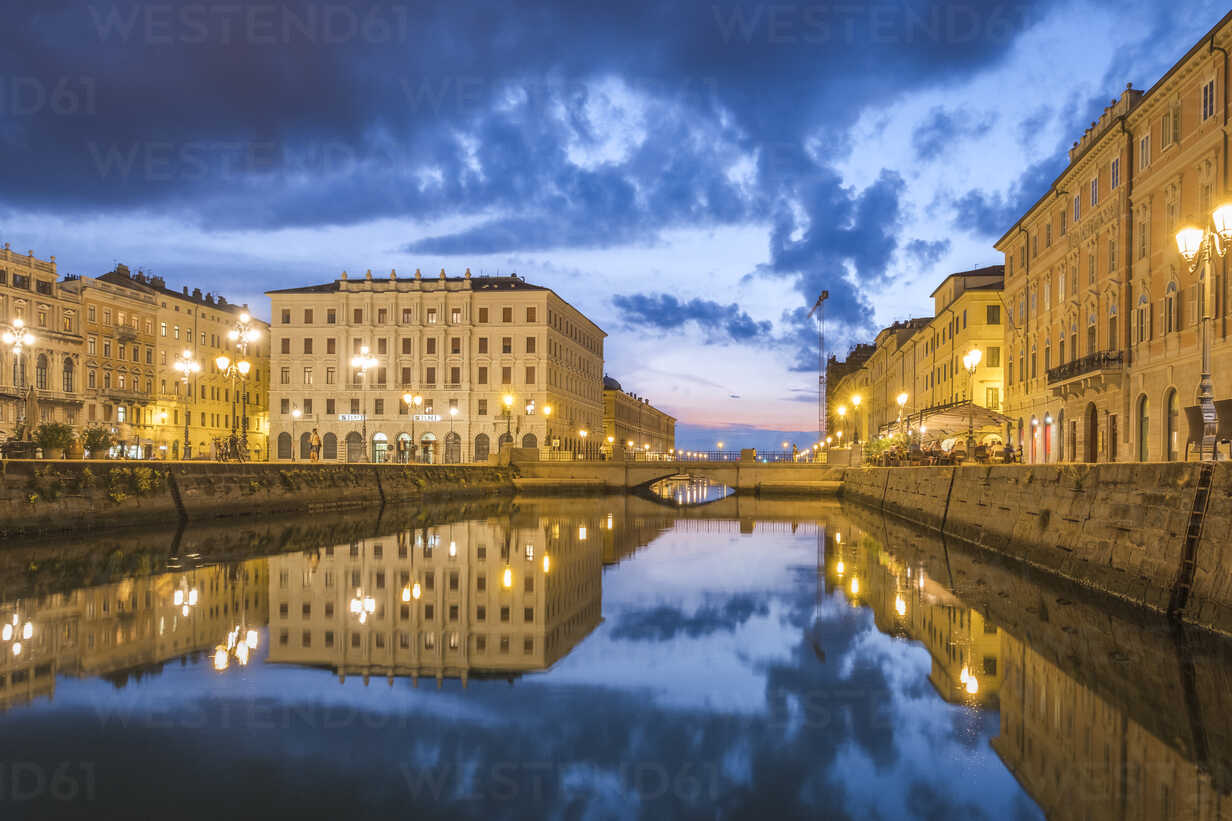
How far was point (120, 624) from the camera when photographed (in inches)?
444

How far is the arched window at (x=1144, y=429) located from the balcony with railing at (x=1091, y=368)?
68.0 inches

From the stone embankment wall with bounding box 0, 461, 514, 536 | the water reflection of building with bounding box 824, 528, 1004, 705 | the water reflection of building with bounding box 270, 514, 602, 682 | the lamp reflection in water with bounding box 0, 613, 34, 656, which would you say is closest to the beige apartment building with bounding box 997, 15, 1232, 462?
the water reflection of building with bounding box 824, 528, 1004, 705

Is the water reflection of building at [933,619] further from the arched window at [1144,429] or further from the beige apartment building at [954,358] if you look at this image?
the beige apartment building at [954,358]

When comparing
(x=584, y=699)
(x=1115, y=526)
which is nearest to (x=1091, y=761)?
(x=584, y=699)

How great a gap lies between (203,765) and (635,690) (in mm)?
3886

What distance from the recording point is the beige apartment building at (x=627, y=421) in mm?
131250

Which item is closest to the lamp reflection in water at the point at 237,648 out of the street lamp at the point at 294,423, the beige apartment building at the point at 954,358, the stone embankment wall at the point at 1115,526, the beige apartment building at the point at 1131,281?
the stone embankment wall at the point at 1115,526

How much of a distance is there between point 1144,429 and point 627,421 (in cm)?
10918

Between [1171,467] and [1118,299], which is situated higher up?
[1118,299]

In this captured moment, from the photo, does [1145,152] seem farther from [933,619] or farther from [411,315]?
[411,315]

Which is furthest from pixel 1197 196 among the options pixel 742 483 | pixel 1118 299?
pixel 742 483

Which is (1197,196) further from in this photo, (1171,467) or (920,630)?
(920,630)

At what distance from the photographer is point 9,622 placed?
11258mm

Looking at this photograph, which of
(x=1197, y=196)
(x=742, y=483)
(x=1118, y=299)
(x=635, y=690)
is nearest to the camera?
(x=635, y=690)
